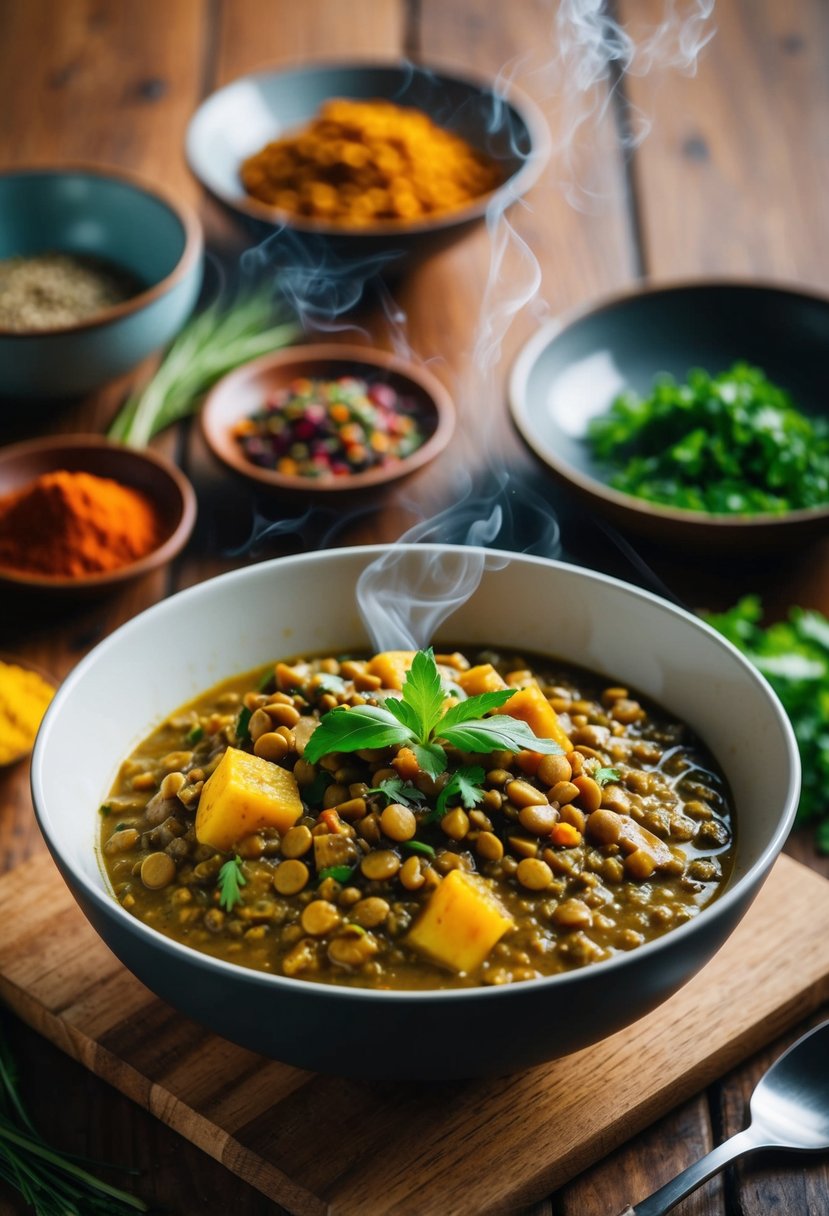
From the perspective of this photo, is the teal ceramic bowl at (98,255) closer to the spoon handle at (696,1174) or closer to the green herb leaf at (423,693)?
the green herb leaf at (423,693)

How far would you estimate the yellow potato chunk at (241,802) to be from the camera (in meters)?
2.40

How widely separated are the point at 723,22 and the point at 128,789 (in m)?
5.31

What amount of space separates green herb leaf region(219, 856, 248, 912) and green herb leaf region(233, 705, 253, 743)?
32 centimetres

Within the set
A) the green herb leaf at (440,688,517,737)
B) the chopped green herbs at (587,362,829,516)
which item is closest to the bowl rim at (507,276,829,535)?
the chopped green herbs at (587,362,829,516)

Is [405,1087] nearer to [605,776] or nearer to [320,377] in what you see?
[605,776]

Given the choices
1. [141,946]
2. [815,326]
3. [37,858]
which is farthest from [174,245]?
[141,946]

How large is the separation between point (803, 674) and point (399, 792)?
1.35 meters

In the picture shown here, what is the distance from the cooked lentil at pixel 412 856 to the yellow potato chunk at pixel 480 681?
2.3 inches

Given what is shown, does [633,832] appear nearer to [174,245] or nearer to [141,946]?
[141,946]

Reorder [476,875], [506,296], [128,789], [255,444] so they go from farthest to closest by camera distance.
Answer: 1. [506,296]
2. [255,444]
3. [128,789]
4. [476,875]

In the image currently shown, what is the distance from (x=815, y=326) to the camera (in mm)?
4668

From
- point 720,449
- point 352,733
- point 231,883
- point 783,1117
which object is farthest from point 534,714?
point 720,449

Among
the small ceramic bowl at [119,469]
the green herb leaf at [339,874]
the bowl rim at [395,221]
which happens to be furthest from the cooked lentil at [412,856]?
the bowl rim at [395,221]

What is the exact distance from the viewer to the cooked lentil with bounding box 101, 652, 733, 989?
229 cm
